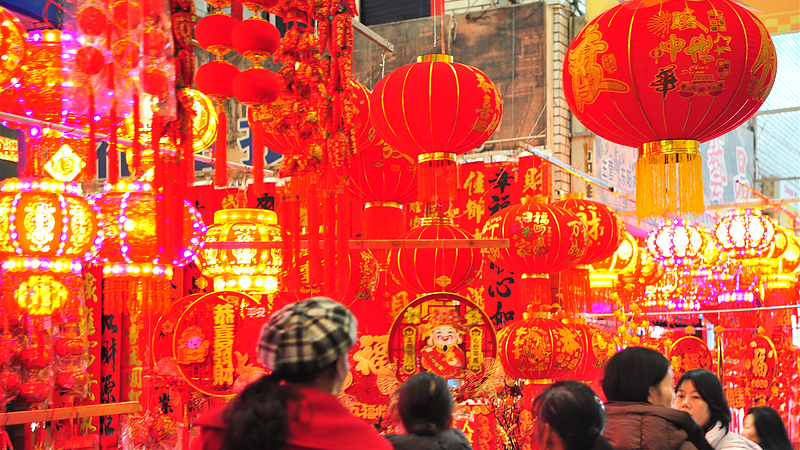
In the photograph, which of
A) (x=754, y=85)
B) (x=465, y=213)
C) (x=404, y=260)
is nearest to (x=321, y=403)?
(x=754, y=85)

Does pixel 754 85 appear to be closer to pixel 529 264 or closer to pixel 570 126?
pixel 529 264

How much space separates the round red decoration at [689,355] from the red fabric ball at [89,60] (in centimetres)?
650

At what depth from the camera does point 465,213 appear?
640cm

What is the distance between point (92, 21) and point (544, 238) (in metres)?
2.87

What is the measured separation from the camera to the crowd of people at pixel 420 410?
47.0 inches

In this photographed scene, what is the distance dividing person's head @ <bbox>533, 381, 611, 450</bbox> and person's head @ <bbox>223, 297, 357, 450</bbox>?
69 cm

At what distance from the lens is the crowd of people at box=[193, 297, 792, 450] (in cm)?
119

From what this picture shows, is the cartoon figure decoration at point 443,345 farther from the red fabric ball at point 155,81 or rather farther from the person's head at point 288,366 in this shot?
the person's head at point 288,366

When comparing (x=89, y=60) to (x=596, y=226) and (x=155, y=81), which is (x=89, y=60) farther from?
(x=596, y=226)

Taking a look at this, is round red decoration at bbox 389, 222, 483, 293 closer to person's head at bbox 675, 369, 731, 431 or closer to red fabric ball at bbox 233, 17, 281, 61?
person's head at bbox 675, 369, 731, 431

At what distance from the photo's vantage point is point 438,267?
3957 mm

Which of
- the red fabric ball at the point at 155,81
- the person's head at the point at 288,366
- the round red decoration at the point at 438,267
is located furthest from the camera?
the round red decoration at the point at 438,267

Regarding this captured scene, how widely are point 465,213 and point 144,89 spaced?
4.60m

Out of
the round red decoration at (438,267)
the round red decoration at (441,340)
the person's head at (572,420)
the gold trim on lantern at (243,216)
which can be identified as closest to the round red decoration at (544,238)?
the round red decoration at (438,267)
